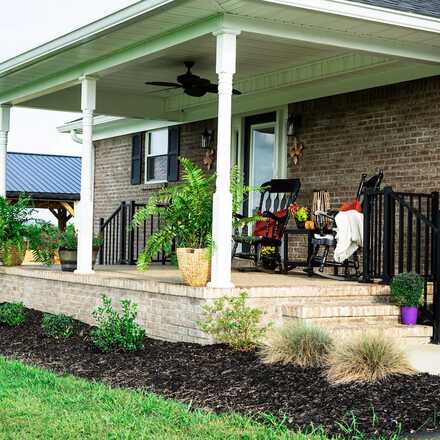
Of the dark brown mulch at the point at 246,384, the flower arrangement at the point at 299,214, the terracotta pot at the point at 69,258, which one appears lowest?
the dark brown mulch at the point at 246,384

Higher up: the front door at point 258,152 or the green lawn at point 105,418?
the front door at point 258,152

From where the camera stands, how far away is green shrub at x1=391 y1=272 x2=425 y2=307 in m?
8.67

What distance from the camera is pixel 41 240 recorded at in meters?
12.3

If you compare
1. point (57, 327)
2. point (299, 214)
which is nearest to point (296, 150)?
point (299, 214)

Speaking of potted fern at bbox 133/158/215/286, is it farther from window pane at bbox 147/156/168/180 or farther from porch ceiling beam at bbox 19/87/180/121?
window pane at bbox 147/156/168/180

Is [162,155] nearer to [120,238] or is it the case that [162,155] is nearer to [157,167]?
[157,167]

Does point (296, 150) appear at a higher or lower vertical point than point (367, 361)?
higher

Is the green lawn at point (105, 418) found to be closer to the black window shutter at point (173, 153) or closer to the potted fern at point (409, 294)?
the potted fern at point (409, 294)

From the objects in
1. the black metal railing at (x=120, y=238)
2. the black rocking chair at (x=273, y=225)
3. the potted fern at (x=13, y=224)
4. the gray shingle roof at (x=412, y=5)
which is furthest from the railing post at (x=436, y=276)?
the potted fern at (x=13, y=224)

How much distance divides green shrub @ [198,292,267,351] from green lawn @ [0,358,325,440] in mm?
1536

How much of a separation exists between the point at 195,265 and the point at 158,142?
8426 millimetres

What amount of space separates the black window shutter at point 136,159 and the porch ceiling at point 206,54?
1.76 m

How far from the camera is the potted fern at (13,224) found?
40.5 feet

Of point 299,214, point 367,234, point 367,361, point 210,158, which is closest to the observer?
point 367,361
